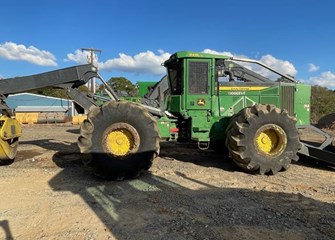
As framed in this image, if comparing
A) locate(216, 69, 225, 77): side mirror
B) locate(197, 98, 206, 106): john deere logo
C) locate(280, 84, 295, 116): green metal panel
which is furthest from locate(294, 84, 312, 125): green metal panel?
locate(197, 98, 206, 106): john deere logo

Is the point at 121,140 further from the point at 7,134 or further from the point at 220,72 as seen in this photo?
the point at 220,72

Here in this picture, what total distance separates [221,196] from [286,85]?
4.29m

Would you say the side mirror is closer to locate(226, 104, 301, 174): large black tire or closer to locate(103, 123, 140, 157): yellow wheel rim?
locate(226, 104, 301, 174): large black tire

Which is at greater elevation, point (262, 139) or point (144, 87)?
point (144, 87)

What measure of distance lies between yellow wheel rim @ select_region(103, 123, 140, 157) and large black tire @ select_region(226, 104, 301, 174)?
221 centimetres

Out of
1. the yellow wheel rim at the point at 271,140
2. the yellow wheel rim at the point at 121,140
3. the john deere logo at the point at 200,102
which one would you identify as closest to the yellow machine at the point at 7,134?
the yellow wheel rim at the point at 121,140

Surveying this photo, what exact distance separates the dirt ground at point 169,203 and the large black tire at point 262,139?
326 millimetres

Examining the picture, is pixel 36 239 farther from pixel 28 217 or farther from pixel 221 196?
pixel 221 196

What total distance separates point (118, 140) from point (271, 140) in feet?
11.8

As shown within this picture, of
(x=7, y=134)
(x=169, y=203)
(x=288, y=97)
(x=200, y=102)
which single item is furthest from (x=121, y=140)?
(x=288, y=97)

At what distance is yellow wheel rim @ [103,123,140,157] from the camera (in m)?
7.32

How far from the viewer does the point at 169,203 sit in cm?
575

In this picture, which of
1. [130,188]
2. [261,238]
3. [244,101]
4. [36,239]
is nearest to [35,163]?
[130,188]

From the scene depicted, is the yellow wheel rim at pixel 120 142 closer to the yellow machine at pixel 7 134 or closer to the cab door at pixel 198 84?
the cab door at pixel 198 84
